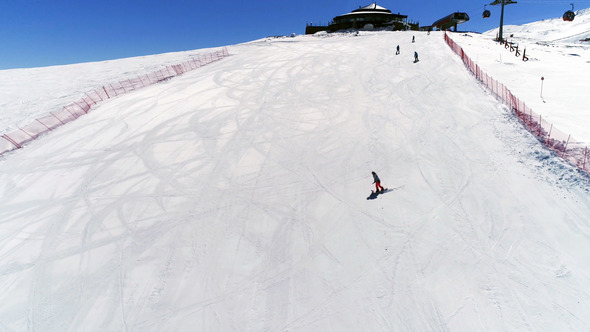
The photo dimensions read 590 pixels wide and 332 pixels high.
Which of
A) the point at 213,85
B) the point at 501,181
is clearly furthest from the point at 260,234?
the point at 213,85

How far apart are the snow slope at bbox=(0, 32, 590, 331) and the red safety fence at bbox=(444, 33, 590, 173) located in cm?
51

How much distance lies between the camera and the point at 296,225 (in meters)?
8.89

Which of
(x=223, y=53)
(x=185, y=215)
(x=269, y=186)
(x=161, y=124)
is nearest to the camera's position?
(x=185, y=215)

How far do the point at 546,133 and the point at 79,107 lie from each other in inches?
996

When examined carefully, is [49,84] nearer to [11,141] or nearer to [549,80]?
[11,141]

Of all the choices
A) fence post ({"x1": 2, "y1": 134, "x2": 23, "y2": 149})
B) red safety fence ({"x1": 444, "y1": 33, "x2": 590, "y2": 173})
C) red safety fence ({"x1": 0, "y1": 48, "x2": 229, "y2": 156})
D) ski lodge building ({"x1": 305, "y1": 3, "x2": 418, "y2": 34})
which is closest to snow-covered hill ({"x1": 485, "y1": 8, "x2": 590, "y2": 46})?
ski lodge building ({"x1": 305, "y1": 3, "x2": 418, "y2": 34})

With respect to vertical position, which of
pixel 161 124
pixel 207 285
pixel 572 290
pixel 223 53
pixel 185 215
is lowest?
pixel 572 290

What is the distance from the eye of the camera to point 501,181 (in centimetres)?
996

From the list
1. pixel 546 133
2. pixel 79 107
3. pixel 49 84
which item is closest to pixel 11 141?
pixel 79 107

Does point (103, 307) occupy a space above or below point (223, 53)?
below

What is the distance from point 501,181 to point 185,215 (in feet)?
36.0

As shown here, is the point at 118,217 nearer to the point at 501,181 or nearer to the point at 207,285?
the point at 207,285

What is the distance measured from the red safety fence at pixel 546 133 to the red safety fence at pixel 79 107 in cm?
2400

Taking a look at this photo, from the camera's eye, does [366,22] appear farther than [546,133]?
Yes
